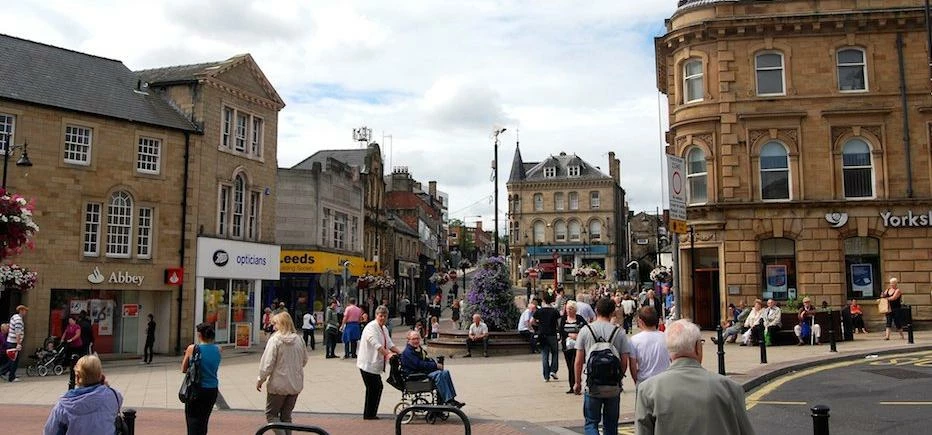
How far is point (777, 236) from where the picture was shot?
2695cm

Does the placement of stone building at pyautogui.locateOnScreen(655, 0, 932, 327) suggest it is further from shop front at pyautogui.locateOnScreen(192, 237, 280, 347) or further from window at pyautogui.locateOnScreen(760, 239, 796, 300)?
shop front at pyautogui.locateOnScreen(192, 237, 280, 347)

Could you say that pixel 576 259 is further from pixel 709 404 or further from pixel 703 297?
pixel 709 404

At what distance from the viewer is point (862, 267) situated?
26.8 metres

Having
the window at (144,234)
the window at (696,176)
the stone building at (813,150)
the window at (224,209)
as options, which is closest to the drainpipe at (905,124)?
the stone building at (813,150)

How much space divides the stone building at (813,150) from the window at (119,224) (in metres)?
19.9

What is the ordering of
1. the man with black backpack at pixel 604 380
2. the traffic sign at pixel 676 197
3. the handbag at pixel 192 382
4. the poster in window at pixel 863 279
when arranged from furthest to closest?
the poster in window at pixel 863 279 < the traffic sign at pixel 676 197 < the handbag at pixel 192 382 < the man with black backpack at pixel 604 380

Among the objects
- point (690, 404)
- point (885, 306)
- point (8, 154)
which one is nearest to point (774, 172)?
point (885, 306)

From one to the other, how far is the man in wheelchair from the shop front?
1759 cm

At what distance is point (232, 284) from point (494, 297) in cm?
1230

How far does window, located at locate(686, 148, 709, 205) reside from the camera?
91.7 feet

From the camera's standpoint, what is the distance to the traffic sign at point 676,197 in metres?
12.0

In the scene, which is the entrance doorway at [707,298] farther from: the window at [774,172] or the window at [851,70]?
the window at [851,70]

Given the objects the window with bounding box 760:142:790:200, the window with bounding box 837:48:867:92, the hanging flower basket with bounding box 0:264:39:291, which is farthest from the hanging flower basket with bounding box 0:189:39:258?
the window with bounding box 837:48:867:92

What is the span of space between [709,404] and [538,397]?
→ 30.5ft
